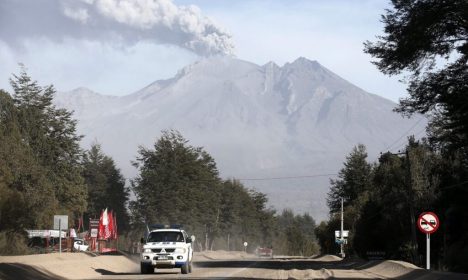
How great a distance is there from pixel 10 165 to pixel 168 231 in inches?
1563

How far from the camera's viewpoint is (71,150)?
96312 millimetres

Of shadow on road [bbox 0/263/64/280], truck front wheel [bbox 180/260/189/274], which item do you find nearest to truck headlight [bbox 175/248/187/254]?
truck front wheel [bbox 180/260/189/274]

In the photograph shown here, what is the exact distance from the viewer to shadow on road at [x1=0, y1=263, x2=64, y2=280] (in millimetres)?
28494

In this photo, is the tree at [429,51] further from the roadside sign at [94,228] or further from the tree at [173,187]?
the tree at [173,187]

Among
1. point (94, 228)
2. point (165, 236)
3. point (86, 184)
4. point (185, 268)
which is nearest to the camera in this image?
point (185, 268)

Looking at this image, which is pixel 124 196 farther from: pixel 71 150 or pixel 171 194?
pixel 71 150

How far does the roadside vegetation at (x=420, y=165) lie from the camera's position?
104 feet

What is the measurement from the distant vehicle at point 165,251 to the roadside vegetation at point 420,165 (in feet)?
39.5

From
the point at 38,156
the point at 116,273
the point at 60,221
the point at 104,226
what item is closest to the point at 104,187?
the point at 38,156

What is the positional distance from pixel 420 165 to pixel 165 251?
38234 mm

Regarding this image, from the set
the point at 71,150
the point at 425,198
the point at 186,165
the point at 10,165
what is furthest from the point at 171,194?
the point at 425,198

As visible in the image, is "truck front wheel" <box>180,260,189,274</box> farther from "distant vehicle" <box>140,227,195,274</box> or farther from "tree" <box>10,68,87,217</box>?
"tree" <box>10,68,87,217</box>

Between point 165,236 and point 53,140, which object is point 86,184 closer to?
point 53,140

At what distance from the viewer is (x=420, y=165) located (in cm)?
6862
